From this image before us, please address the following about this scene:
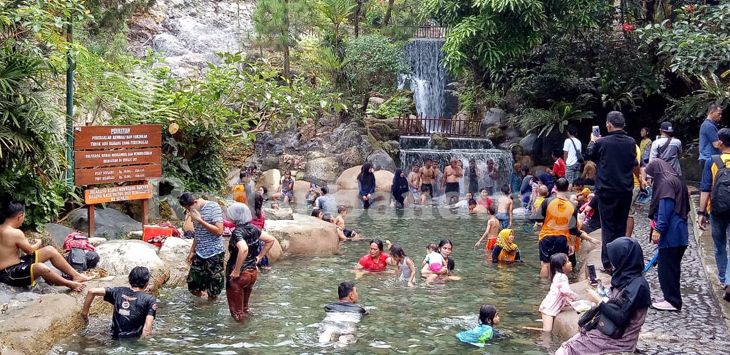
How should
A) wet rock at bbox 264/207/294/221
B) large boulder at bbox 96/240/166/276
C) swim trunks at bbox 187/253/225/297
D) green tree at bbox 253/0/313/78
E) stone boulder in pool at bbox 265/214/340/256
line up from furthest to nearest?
green tree at bbox 253/0/313/78 < wet rock at bbox 264/207/294/221 < stone boulder in pool at bbox 265/214/340/256 < large boulder at bbox 96/240/166/276 < swim trunks at bbox 187/253/225/297

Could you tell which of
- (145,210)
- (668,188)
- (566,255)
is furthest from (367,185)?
(668,188)

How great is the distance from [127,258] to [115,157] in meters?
2.64

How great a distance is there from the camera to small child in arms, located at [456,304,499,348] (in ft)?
27.8

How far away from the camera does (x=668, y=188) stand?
791 cm

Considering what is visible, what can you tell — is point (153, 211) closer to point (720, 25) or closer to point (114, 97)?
point (114, 97)

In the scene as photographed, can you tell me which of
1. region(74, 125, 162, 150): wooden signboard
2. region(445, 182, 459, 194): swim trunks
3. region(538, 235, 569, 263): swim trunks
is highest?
region(74, 125, 162, 150): wooden signboard

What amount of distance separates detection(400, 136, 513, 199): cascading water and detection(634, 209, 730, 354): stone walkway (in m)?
14.2

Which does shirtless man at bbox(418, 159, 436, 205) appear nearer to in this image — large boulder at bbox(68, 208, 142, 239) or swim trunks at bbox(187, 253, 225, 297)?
large boulder at bbox(68, 208, 142, 239)

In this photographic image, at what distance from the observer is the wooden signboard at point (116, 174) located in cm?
1227

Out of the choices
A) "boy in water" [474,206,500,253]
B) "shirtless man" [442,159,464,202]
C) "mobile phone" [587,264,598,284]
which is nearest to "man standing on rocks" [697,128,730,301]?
"mobile phone" [587,264,598,284]

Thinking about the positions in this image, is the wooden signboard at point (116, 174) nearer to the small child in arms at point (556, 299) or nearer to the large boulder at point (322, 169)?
the small child in arms at point (556, 299)

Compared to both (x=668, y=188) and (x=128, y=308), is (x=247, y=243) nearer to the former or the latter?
(x=128, y=308)

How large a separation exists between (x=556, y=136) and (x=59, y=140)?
17.4 meters

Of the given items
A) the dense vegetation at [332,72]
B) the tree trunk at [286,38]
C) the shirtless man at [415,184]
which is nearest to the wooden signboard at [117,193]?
the dense vegetation at [332,72]
